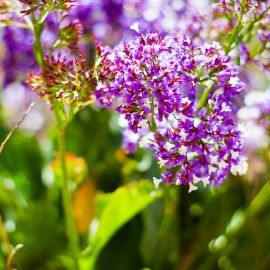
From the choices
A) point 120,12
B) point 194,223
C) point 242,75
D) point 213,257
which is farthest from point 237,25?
point 194,223

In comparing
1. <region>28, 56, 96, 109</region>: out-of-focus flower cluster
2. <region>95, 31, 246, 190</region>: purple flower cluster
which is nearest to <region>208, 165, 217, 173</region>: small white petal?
<region>95, 31, 246, 190</region>: purple flower cluster

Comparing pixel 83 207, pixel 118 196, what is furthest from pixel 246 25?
pixel 83 207

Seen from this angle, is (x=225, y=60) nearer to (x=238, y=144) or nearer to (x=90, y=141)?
(x=238, y=144)

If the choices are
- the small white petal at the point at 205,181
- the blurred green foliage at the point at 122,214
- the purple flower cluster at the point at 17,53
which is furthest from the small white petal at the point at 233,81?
the purple flower cluster at the point at 17,53

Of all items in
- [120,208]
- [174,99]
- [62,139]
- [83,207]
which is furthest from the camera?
[83,207]

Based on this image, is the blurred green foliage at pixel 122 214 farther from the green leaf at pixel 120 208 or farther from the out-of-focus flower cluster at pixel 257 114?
the out-of-focus flower cluster at pixel 257 114

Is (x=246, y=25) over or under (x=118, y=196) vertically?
over

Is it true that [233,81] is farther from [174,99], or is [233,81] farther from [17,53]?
[17,53]
